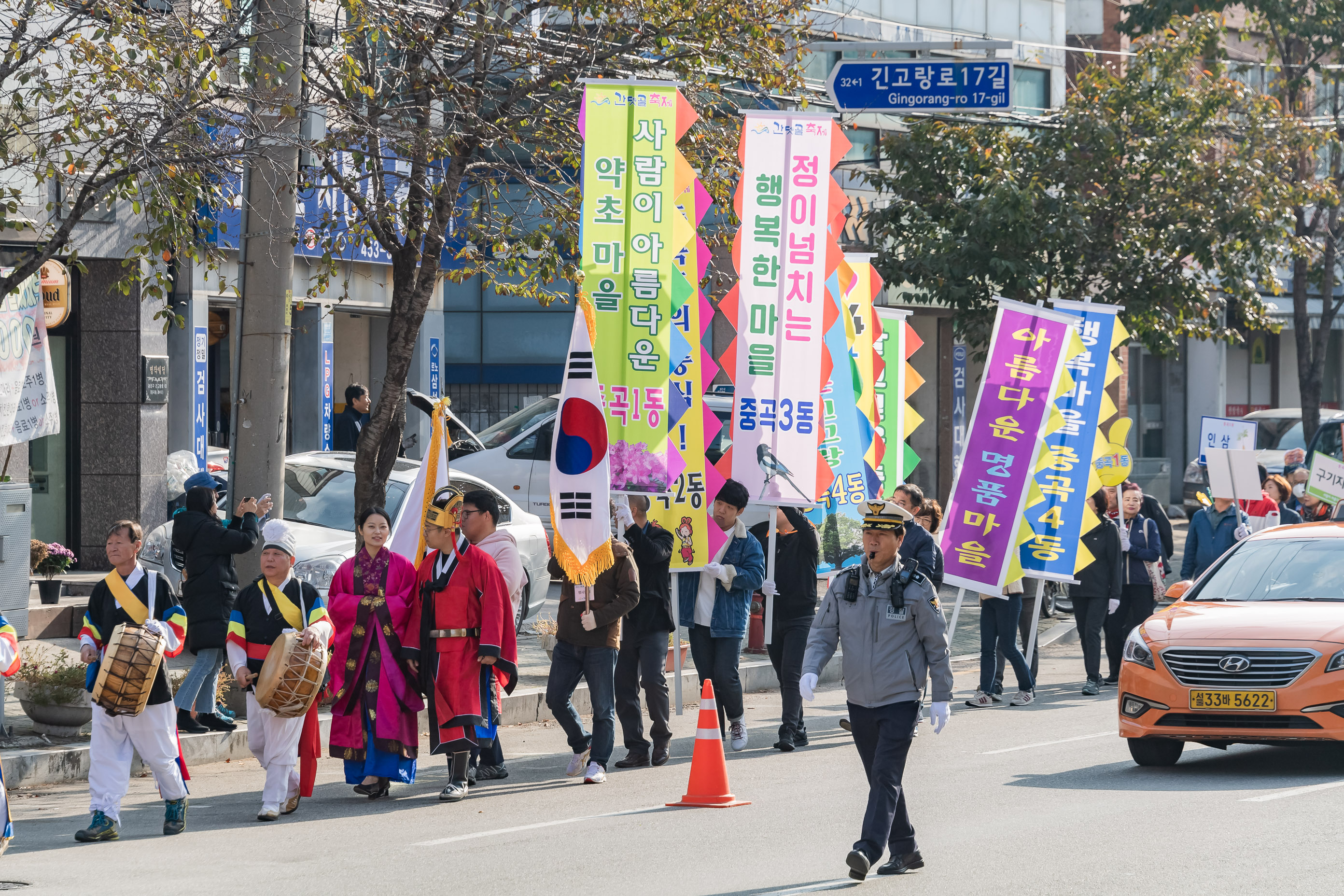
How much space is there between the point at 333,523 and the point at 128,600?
621cm

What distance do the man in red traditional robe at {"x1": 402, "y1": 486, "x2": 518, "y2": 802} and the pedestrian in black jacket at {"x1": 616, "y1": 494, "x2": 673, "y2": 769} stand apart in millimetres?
1448

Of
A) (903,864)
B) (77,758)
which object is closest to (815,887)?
(903,864)

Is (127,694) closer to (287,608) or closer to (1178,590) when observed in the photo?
(287,608)

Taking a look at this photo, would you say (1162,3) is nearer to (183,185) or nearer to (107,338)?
(107,338)

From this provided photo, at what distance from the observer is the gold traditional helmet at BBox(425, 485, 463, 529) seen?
10.6m

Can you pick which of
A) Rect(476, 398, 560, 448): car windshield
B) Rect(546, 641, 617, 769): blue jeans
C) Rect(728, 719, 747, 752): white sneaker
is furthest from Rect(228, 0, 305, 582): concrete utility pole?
Rect(476, 398, 560, 448): car windshield

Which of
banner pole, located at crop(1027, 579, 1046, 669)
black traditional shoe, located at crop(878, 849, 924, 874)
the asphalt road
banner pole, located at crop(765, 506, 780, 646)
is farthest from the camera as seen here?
banner pole, located at crop(1027, 579, 1046, 669)

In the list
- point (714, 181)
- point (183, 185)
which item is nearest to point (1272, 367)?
point (714, 181)

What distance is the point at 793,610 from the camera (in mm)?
12867

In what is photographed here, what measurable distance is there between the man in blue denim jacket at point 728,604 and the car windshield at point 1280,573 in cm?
310

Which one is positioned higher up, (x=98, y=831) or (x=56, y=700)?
(x=56, y=700)

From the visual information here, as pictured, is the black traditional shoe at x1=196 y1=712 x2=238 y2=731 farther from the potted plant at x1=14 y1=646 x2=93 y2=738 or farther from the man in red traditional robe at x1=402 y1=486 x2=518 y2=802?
the man in red traditional robe at x1=402 y1=486 x2=518 y2=802

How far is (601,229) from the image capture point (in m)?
13.2

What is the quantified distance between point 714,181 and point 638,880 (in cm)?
907
